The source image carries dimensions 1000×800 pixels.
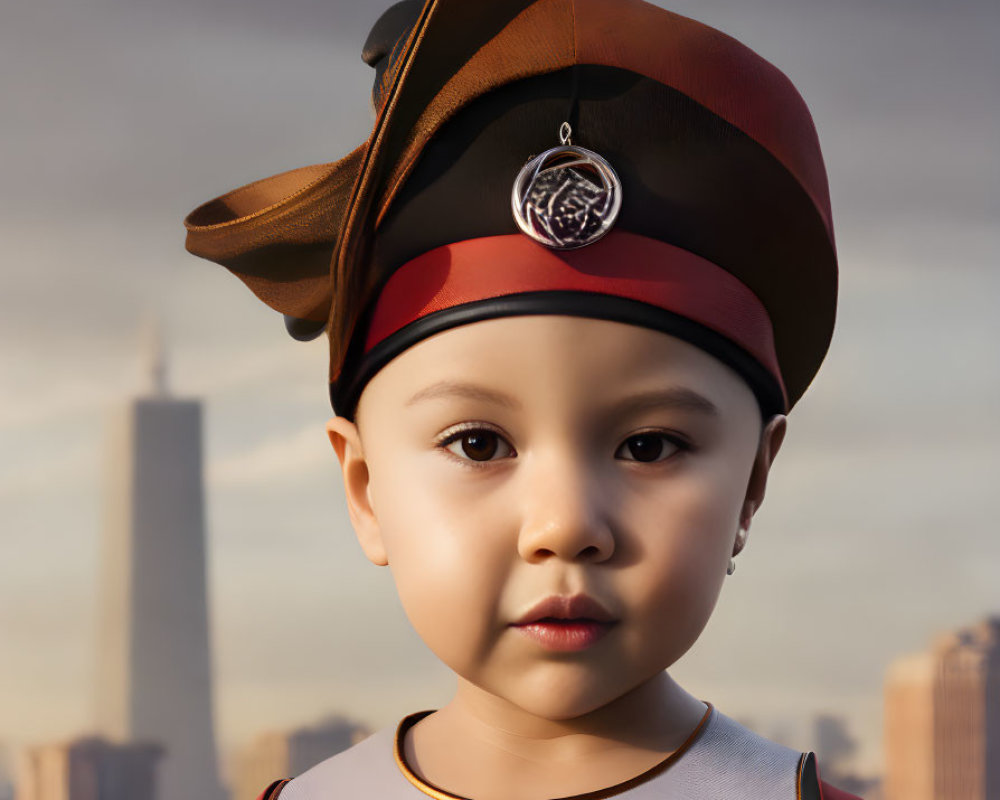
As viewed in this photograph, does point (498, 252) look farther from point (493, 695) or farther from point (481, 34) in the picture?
point (493, 695)

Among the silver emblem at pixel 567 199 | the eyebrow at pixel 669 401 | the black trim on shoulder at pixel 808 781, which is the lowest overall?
the black trim on shoulder at pixel 808 781

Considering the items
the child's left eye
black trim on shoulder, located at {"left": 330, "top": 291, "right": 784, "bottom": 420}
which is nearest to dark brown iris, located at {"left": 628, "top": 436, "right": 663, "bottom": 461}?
the child's left eye

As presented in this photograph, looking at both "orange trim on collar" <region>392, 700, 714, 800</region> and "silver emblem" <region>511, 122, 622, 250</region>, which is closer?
"silver emblem" <region>511, 122, 622, 250</region>

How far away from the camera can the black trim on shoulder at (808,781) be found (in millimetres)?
1653

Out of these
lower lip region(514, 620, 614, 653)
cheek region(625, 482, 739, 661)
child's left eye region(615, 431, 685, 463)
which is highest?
child's left eye region(615, 431, 685, 463)

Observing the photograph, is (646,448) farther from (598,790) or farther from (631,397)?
(598,790)

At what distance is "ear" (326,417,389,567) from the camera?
170 cm

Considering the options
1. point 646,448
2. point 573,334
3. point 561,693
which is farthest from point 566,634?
point 573,334

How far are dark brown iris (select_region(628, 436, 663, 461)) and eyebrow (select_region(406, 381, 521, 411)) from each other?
5.3 inches

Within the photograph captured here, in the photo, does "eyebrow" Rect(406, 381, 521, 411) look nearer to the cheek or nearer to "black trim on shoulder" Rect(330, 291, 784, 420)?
"black trim on shoulder" Rect(330, 291, 784, 420)

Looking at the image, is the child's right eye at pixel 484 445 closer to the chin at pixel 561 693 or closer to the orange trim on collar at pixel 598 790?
the chin at pixel 561 693

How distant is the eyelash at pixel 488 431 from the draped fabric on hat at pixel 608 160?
11 centimetres

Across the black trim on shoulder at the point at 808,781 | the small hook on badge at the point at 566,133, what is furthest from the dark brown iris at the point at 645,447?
the black trim on shoulder at the point at 808,781

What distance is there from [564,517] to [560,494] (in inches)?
1.0
